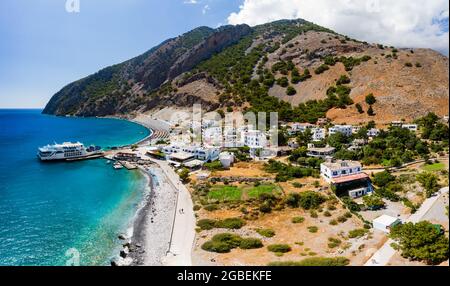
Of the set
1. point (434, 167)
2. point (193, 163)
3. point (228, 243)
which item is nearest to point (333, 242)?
point (228, 243)

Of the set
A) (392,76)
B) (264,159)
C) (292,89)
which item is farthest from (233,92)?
(264,159)

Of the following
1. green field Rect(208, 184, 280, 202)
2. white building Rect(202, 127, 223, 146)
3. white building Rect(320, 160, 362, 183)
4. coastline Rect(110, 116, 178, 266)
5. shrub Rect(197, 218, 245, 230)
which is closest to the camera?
coastline Rect(110, 116, 178, 266)

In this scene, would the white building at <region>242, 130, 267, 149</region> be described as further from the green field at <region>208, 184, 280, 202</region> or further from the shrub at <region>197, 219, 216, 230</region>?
the shrub at <region>197, 219, 216, 230</region>

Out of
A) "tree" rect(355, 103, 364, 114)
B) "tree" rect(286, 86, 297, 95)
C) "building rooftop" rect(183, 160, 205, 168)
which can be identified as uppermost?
"tree" rect(286, 86, 297, 95)

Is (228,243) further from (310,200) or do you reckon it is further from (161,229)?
(310,200)

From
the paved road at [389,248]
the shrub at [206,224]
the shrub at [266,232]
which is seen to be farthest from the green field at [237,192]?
the paved road at [389,248]

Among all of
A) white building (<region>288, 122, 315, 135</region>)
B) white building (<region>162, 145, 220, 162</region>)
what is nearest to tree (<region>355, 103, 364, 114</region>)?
white building (<region>288, 122, 315, 135</region>)
